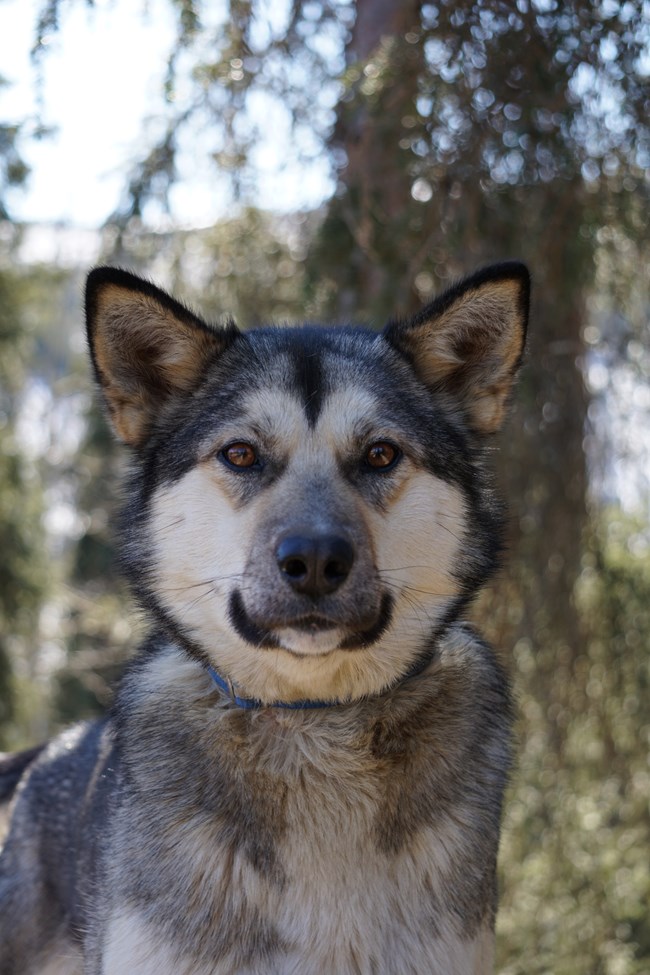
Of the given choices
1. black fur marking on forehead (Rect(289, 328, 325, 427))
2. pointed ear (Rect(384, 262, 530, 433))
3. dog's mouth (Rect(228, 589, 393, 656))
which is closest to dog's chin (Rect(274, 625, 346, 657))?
dog's mouth (Rect(228, 589, 393, 656))

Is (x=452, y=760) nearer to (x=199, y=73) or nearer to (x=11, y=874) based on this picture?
(x=11, y=874)

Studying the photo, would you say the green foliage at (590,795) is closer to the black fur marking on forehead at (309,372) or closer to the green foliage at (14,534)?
the black fur marking on forehead at (309,372)

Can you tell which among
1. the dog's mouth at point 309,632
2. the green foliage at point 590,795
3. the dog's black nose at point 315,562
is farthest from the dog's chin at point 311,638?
the green foliage at point 590,795

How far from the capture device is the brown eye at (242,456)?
9.75ft

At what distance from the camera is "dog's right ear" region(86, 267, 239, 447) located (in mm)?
3051

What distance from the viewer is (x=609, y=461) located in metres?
6.32

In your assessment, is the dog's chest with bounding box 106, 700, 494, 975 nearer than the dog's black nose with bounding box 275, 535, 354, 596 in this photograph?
No

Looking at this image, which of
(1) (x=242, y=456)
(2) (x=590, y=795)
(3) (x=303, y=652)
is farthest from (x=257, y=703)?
(2) (x=590, y=795)

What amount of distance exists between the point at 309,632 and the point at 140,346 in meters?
1.13

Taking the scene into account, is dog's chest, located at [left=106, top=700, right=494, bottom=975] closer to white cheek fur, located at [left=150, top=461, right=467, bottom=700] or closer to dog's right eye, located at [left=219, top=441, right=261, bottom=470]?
white cheek fur, located at [left=150, top=461, right=467, bottom=700]

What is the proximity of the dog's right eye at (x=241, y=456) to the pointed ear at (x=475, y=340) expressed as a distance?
70 cm

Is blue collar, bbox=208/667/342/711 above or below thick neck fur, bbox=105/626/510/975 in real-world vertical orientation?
above

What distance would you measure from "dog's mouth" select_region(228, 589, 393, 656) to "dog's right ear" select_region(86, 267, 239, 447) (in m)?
0.80

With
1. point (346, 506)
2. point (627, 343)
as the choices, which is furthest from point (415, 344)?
point (627, 343)
